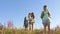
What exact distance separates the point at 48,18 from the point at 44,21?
1.15 ft

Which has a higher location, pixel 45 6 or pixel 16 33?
pixel 45 6

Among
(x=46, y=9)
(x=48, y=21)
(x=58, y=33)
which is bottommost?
(x=58, y=33)

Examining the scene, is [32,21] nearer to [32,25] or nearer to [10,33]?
[32,25]

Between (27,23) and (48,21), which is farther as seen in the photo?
(27,23)

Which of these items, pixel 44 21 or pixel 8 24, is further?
pixel 8 24

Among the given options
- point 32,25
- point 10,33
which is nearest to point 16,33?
point 10,33

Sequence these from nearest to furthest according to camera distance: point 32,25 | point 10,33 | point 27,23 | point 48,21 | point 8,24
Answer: point 10,33 → point 48,21 → point 8,24 → point 32,25 → point 27,23

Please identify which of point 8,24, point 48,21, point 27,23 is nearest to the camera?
point 48,21

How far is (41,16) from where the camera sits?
1312 centimetres

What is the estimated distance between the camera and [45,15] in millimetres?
13039

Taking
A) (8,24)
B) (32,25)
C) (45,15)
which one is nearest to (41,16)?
(45,15)

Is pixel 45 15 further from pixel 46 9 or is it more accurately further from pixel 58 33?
pixel 58 33

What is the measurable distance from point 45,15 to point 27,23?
21.4 feet

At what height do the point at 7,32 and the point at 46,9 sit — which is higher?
the point at 46,9
